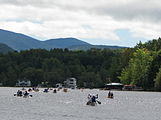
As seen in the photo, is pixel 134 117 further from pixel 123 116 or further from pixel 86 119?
pixel 86 119

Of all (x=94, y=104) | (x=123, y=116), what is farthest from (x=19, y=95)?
(x=123, y=116)

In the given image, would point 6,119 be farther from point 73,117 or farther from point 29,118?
point 73,117

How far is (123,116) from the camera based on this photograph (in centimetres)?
8119

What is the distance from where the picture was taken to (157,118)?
7925cm

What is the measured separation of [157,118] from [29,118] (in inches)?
770

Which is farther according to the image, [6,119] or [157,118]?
[157,118]

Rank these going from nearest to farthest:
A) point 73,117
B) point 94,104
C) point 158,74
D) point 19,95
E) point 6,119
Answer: point 6,119, point 73,117, point 94,104, point 19,95, point 158,74

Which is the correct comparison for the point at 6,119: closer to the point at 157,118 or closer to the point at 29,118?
the point at 29,118

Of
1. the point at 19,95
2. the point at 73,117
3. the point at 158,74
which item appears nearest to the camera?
the point at 73,117

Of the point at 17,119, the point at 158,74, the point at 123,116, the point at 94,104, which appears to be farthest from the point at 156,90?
the point at 17,119

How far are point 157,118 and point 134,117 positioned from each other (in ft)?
11.5

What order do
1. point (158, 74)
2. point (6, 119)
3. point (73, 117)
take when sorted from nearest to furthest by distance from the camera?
point (6, 119), point (73, 117), point (158, 74)

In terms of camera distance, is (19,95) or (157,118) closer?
(157,118)

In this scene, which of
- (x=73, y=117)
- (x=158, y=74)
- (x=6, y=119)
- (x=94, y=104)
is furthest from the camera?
(x=158, y=74)
